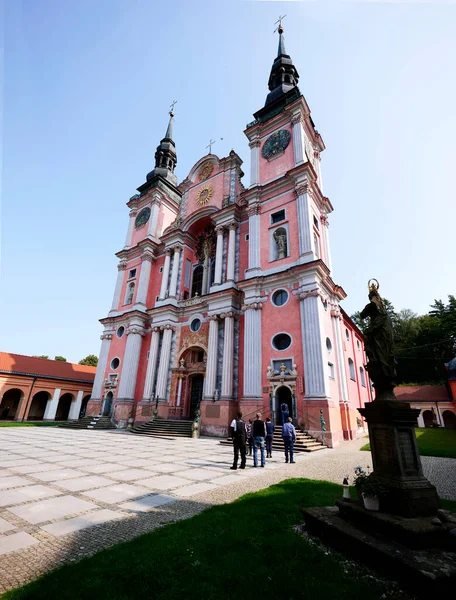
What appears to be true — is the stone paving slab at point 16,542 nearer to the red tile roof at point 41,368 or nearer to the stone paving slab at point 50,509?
the stone paving slab at point 50,509

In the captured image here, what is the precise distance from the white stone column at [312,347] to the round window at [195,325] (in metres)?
9.41

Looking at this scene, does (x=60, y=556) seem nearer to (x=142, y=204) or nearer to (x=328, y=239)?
(x=328, y=239)

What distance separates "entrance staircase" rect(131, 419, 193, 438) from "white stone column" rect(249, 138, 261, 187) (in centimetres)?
1871

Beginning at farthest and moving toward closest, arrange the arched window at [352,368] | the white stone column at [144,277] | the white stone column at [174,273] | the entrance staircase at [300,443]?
the white stone column at [144,277], the white stone column at [174,273], the arched window at [352,368], the entrance staircase at [300,443]

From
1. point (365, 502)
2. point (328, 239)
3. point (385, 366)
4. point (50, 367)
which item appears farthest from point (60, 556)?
point (50, 367)

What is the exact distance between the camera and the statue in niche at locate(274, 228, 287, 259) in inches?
833

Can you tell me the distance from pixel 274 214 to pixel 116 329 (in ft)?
60.6

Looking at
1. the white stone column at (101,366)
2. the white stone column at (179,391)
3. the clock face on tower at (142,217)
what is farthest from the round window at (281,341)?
the clock face on tower at (142,217)

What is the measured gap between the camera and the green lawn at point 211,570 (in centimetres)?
273

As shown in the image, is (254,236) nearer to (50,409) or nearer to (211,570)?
(211,570)

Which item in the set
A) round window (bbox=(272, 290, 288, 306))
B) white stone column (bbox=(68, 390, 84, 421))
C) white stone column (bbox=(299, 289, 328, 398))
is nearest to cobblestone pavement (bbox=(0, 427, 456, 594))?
white stone column (bbox=(299, 289, 328, 398))

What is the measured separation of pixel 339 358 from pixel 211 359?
867 cm

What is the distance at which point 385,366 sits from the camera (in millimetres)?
5207

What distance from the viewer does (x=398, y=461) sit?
441 cm
